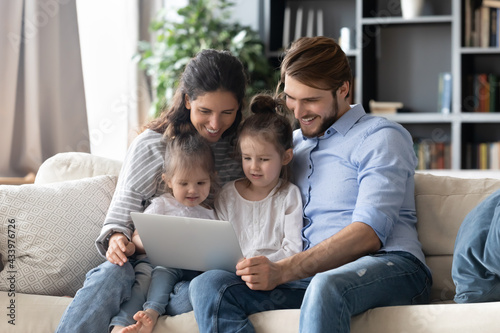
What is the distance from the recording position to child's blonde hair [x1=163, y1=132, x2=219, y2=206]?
75.3 inches

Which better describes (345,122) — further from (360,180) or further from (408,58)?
(408,58)

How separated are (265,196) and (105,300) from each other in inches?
22.7

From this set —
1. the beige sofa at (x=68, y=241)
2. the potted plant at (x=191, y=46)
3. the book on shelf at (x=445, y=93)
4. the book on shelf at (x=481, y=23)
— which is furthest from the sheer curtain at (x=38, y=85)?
the book on shelf at (x=481, y=23)

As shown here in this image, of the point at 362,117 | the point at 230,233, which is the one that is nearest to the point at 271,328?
the point at 230,233

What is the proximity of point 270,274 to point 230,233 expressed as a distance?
0.16m

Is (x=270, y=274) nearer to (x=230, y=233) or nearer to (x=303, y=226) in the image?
(x=230, y=233)

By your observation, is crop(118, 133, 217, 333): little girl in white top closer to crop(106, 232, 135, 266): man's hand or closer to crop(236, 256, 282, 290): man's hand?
crop(106, 232, 135, 266): man's hand

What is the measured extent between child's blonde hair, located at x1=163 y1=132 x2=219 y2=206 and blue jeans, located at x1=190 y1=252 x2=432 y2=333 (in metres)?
0.36

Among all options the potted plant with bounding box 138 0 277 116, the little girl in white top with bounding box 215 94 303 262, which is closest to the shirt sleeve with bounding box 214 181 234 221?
the little girl in white top with bounding box 215 94 303 262

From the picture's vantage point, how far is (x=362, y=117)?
201cm

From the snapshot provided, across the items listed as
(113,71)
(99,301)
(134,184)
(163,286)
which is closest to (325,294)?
(163,286)

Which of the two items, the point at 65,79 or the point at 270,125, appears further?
the point at 65,79

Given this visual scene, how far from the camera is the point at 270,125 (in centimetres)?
196

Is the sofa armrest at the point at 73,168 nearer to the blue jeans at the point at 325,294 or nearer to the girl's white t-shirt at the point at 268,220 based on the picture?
the girl's white t-shirt at the point at 268,220
